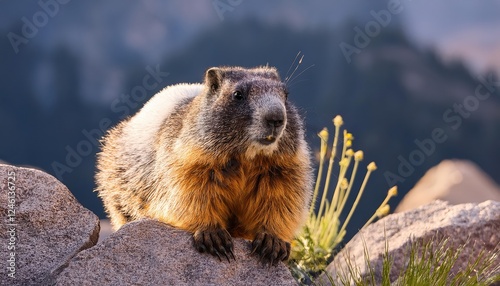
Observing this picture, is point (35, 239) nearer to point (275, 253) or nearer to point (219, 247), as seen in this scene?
point (219, 247)

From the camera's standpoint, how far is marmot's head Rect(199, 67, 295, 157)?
445 cm

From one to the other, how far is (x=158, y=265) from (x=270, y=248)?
0.73 m

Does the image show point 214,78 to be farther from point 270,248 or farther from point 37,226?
point 37,226

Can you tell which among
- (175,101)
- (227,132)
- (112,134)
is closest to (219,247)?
(227,132)

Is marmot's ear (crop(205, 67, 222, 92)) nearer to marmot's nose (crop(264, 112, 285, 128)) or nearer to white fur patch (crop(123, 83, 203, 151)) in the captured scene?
marmot's nose (crop(264, 112, 285, 128))

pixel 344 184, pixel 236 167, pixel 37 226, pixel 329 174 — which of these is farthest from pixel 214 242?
pixel 329 174

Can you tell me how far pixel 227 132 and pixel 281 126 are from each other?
1.25 feet

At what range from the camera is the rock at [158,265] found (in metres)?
4.48

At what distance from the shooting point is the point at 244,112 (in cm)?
457

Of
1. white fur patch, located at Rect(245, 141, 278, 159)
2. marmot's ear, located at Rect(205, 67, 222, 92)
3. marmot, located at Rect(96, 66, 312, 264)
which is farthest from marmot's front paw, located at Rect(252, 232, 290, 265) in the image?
marmot's ear, located at Rect(205, 67, 222, 92)

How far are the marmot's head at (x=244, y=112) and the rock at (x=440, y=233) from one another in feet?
5.42

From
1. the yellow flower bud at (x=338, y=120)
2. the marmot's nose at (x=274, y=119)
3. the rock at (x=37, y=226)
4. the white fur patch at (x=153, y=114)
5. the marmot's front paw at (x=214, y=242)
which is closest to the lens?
the marmot's nose at (x=274, y=119)

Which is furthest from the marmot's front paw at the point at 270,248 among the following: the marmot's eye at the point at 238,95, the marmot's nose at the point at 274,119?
the marmot's eye at the point at 238,95

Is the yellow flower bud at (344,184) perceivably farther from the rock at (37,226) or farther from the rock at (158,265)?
the rock at (37,226)
